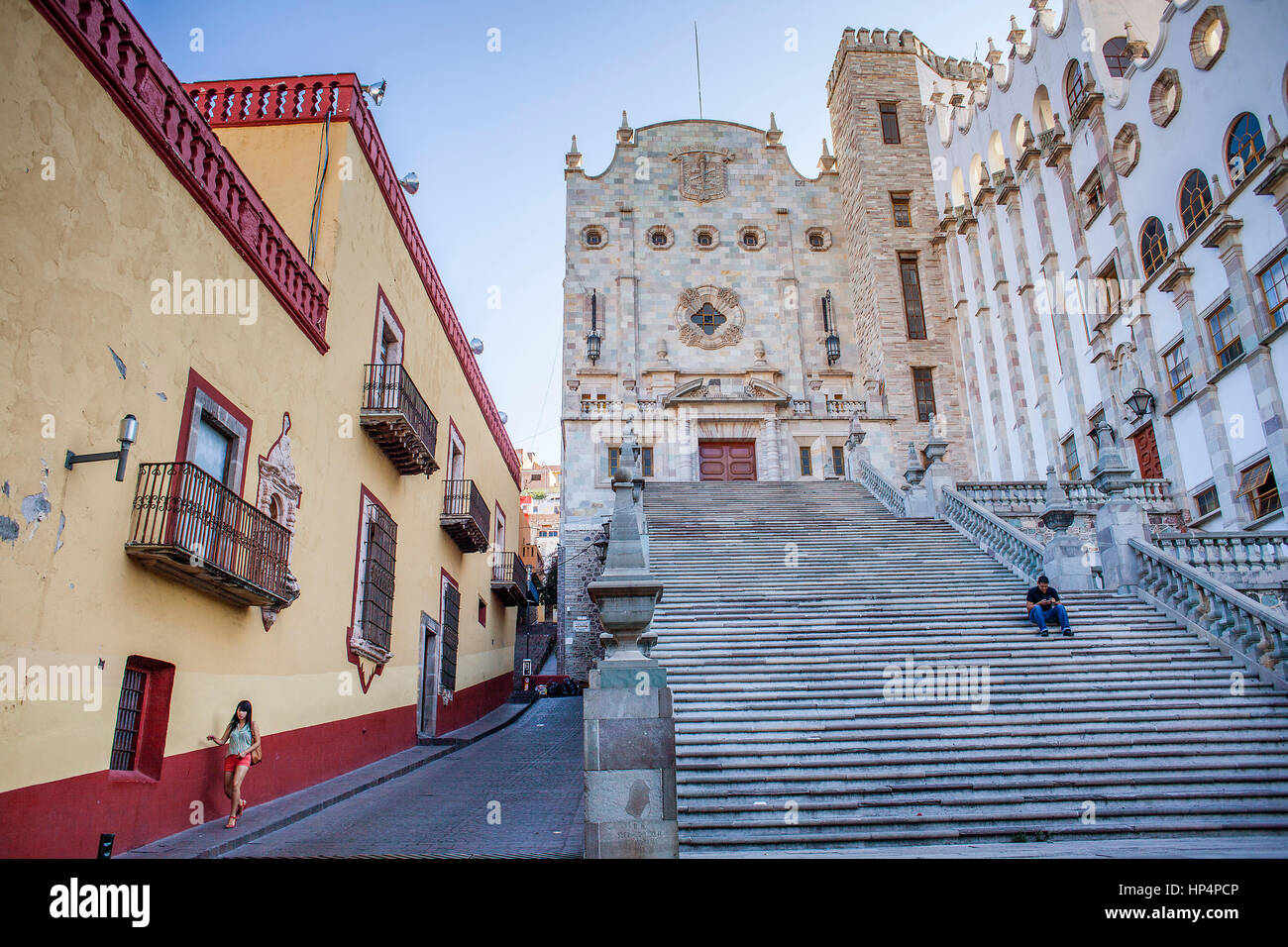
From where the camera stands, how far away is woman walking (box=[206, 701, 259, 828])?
797cm

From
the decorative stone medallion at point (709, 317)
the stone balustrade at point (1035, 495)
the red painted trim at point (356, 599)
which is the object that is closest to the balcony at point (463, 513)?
the red painted trim at point (356, 599)

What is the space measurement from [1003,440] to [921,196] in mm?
11283

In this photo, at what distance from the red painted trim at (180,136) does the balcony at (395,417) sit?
2.16 m

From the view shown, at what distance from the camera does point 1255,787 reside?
7.93 m

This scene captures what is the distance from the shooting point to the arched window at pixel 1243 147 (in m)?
16.7

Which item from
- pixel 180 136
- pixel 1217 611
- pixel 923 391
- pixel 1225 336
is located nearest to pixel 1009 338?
pixel 923 391

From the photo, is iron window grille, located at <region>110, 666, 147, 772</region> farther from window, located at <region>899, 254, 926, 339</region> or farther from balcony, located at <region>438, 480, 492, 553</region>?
window, located at <region>899, 254, 926, 339</region>

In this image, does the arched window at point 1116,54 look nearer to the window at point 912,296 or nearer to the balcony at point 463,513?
the window at point 912,296

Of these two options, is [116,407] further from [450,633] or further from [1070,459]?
[1070,459]

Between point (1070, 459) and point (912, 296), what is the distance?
10.0 metres

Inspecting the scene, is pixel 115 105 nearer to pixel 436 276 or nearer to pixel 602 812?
pixel 602 812

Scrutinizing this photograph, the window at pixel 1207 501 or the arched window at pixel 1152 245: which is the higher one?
the arched window at pixel 1152 245

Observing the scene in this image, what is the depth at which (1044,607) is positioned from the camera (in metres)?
11.5
